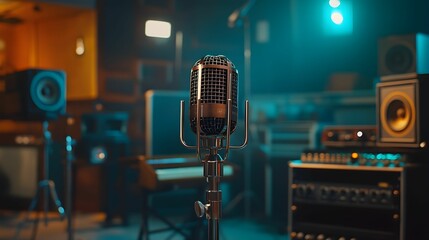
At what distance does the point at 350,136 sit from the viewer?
3.43 meters

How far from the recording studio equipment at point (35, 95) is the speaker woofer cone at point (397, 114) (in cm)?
230

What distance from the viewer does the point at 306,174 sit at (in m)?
3.54

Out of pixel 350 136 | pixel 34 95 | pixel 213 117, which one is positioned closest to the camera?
pixel 213 117

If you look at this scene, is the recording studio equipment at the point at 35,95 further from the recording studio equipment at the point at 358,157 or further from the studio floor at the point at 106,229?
the recording studio equipment at the point at 358,157

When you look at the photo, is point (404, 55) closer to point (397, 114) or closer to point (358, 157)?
point (397, 114)

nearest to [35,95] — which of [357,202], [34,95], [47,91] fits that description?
[34,95]

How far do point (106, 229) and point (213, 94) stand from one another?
145 inches

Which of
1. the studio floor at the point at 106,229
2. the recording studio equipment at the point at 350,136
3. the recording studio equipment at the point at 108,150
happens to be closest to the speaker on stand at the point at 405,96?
the recording studio equipment at the point at 350,136

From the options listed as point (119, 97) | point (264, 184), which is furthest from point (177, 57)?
point (264, 184)

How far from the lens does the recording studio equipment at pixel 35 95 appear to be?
388 cm

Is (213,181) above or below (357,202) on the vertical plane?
above

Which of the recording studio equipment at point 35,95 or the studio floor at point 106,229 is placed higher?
the recording studio equipment at point 35,95

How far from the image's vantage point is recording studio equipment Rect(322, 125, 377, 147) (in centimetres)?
336

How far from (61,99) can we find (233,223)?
2235 mm
